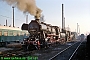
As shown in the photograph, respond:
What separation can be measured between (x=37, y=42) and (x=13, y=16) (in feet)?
101

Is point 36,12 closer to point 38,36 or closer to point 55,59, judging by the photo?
point 38,36

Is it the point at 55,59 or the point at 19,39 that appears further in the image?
the point at 19,39

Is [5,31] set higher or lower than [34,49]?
higher

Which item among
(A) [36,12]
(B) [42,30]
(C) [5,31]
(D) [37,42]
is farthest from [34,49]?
(C) [5,31]

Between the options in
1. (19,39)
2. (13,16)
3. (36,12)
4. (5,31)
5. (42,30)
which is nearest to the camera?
(42,30)

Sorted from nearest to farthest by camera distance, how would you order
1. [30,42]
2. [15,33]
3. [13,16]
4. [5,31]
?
[30,42] < [5,31] < [15,33] < [13,16]

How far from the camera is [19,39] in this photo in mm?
38188

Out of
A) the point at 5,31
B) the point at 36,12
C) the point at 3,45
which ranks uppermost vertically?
the point at 36,12

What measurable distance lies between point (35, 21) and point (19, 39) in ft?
44.2

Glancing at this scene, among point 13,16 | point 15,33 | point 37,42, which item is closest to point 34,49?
point 37,42

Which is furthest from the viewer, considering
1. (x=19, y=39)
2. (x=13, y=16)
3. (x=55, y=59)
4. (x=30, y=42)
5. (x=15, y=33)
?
(x=13, y=16)

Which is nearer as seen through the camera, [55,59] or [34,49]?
[55,59]

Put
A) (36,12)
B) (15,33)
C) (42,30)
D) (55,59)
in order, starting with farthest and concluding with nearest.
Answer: (15,33) < (36,12) < (42,30) < (55,59)

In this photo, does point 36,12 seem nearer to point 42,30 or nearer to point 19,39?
point 42,30
